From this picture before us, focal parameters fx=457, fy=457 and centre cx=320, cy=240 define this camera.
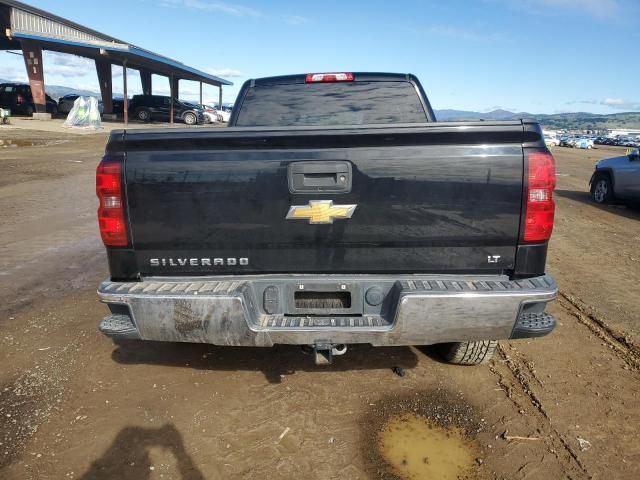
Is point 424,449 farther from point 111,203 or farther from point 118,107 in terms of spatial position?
point 118,107

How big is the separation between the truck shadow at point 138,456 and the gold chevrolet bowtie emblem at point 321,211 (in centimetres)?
147

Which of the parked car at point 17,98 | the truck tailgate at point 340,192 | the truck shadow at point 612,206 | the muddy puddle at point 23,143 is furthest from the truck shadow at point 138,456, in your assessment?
the parked car at point 17,98

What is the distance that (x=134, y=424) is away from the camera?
9.20 ft

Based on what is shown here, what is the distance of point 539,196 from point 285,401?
202cm

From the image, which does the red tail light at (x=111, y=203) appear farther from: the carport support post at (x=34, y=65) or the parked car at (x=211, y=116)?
the parked car at (x=211, y=116)

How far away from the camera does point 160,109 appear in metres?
33.3

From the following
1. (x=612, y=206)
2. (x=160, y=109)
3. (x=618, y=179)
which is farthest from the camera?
(x=160, y=109)

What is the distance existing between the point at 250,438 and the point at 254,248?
1.12m

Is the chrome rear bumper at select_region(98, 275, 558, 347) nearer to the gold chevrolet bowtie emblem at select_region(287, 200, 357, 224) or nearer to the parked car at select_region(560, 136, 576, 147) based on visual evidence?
the gold chevrolet bowtie emblem at select_region(287, 200, 357, 224)

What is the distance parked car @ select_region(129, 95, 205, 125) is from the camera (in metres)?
33.2

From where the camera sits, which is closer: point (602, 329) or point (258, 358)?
point (258, 358)

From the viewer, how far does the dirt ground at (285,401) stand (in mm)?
2502

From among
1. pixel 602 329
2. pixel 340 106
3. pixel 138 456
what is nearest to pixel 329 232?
pixel 138 456

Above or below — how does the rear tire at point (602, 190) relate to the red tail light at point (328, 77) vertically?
below
